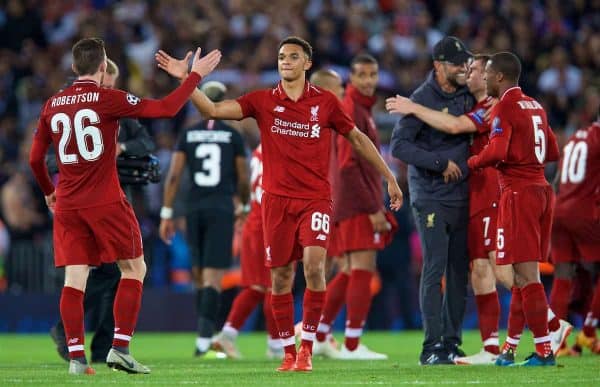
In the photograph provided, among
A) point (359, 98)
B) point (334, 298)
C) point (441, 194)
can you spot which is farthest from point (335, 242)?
point (441, 194)

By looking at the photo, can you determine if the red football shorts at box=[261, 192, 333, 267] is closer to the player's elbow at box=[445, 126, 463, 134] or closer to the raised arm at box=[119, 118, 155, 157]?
the player's elbow at box=[445, 126, 463, 134]

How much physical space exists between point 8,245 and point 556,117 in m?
9.26

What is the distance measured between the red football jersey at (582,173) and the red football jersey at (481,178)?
5.27 feet

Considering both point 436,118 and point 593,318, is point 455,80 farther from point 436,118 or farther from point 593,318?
point 593,318

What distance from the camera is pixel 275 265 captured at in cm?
1011

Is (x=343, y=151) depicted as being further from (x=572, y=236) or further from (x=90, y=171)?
(x=90, y=171)

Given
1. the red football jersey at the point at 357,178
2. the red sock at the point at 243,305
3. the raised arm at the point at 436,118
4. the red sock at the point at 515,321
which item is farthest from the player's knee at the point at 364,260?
the red sock at the point at 515,321

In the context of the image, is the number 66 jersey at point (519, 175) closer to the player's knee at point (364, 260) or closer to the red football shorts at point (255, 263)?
the player's knee at point (364, 260)

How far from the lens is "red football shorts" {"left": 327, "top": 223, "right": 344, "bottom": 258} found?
42.3 ft

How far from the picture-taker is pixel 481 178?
11.2m

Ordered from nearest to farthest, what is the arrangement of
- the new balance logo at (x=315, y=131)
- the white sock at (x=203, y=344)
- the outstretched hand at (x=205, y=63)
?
the outstretched hand at (x=205, y=63) < the new balance logo at (x=315, y=131) < the white sock at (x=203, y=344)

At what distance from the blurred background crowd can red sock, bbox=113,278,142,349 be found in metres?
9.22

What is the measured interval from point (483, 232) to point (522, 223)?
Result: 1.00m

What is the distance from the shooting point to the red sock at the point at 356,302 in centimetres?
1258
